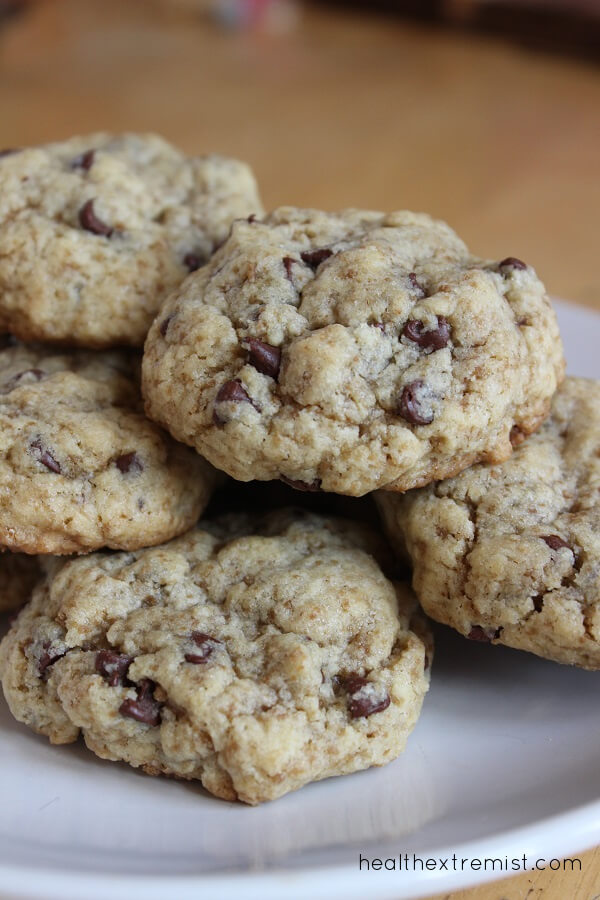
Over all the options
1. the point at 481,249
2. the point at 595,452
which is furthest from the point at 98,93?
the point at 595,452

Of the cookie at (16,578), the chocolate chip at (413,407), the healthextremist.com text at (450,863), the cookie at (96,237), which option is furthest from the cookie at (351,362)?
the healthextremist.com text at (450,863)

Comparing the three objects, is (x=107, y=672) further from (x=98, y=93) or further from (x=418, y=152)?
(x=98, y=93)

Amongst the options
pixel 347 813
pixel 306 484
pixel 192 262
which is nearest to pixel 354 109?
pixel 192 262

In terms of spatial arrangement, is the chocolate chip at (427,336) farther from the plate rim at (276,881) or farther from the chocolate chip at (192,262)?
the plate rim at (276,881)

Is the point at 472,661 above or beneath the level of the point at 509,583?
beneath

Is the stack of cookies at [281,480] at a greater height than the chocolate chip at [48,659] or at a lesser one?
greater

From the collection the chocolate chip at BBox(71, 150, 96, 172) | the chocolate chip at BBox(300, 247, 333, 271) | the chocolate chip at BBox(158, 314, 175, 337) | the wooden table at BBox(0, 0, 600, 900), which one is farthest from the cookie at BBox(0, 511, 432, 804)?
the wooden table at BBox(0, 0, 600, 900)
